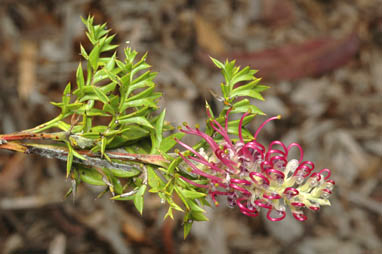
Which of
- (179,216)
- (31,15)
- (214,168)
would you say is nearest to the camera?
(214,168)

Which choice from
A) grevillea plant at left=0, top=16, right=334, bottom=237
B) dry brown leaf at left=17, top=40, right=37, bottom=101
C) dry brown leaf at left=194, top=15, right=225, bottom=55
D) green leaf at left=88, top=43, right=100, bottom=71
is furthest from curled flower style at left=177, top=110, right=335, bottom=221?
dry brown leaf at left=194, top=15, right=225, bottom=55

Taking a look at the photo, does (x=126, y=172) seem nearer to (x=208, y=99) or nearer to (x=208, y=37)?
A: (x=208, y=99)

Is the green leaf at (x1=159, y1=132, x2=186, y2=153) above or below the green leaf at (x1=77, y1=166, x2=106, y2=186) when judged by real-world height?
above

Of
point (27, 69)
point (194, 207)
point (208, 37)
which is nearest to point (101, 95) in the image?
point (194, 207)

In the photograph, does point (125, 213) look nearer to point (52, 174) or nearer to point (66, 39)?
point (52, 174)

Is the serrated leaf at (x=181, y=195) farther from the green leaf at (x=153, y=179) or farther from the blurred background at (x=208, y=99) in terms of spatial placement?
the blurred background at (x=208, y=99)

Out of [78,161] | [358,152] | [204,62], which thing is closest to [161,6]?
[204,62]

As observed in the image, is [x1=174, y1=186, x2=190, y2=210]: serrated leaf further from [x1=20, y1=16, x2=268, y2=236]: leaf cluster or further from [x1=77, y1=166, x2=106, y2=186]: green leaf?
[x1=77, y1=166, x2=106, y2=186]: green leaf
